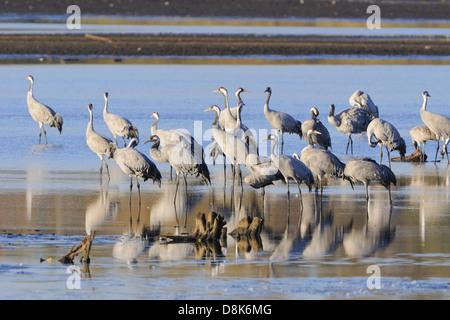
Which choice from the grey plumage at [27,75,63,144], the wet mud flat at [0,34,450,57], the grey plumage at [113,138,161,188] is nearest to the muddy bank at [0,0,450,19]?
the wet mud flat at [0,34,450,57]

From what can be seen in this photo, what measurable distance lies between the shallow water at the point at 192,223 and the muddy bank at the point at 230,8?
1465 inches

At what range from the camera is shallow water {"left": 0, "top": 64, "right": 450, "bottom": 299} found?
353 inches

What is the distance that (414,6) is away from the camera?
67.2m

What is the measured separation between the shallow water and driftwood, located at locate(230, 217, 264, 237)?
0.17m

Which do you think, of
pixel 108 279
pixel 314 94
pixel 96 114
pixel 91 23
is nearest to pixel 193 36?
pixel 91 23

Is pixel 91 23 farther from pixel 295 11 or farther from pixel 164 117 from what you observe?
pixel 164 117

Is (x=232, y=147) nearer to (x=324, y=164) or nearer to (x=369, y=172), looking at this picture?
(x=324, y=164)

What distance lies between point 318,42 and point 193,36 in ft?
19.7

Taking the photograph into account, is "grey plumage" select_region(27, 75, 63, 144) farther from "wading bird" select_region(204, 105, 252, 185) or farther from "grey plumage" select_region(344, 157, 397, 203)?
"grey plumage" select_region(344, 157, 397, 203)

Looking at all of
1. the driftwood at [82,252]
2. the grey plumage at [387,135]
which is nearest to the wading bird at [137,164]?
the driftwood at [82,252]

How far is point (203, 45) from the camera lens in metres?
42.1

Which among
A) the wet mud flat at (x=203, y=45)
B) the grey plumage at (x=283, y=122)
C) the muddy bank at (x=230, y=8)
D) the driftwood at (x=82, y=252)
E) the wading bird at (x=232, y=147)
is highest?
the muddy bank at (x=230, y=8)

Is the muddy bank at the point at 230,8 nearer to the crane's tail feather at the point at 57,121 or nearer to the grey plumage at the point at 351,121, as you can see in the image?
the crane's tail feather at the point at 57,121

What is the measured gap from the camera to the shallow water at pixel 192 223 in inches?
353
